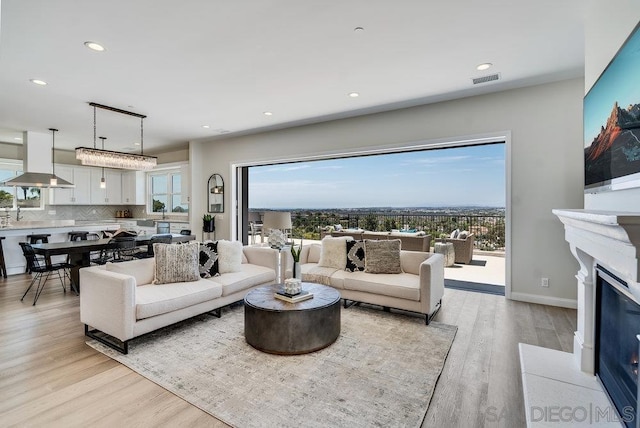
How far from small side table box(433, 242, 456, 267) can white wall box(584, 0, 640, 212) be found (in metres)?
3.67

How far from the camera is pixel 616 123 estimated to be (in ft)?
5.82

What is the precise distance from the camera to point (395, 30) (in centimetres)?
279

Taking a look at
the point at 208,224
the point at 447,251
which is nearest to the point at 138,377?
the point at 208,224

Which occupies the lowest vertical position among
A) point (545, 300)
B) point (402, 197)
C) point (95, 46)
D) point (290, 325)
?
point (545, 300)

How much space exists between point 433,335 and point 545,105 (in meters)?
3.30

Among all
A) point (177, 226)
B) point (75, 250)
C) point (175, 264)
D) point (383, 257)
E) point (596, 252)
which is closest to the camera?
point (596, 252)

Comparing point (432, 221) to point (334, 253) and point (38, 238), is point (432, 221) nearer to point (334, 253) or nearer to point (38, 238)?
point (334, 253)

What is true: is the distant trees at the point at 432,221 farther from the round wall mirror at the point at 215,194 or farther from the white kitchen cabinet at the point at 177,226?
the white kitchen cabinet at the point at 177,226

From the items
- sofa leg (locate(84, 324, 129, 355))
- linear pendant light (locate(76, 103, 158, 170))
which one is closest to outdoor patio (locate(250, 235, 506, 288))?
sofa leg (locate(84, 324, 129, 355))

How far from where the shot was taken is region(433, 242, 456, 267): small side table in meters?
6.06

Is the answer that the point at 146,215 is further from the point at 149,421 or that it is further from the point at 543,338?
the point at 543,338

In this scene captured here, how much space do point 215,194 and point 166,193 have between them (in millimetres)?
2166

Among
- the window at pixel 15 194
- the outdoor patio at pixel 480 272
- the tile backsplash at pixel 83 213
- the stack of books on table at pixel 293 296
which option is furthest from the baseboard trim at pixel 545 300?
the window at pixel 15 194

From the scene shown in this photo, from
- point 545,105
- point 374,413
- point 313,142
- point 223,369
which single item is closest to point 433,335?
point 374,413
